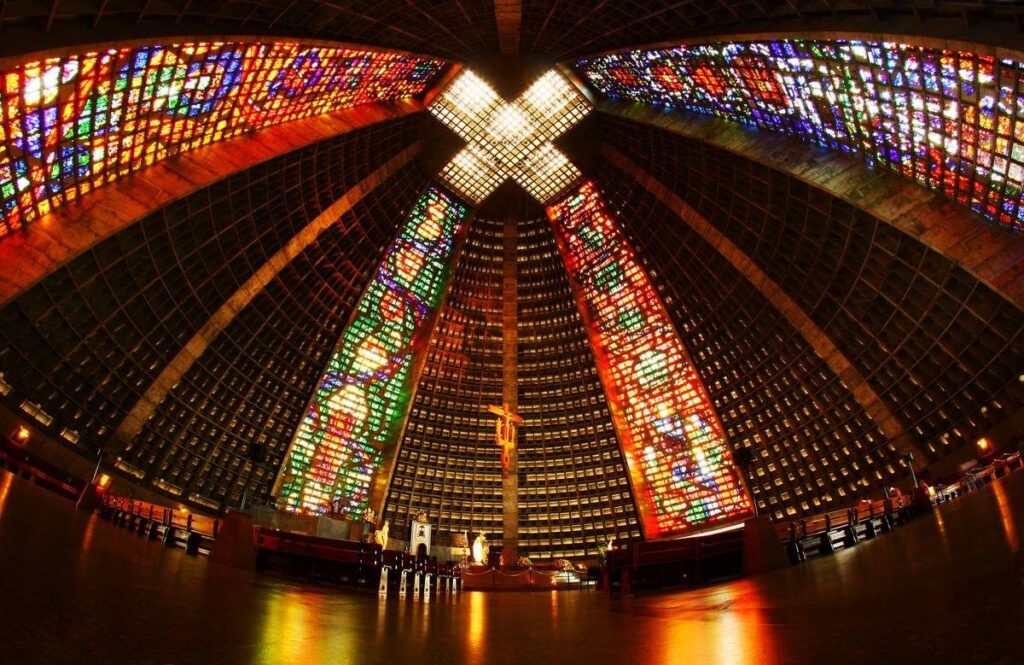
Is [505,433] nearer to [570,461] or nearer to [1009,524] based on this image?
[570,461]

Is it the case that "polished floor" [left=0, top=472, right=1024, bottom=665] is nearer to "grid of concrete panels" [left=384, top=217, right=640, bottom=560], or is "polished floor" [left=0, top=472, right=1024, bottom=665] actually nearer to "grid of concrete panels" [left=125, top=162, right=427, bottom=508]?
"grid of concrete panels" [left=125, top=162, right=427, bottom=508]

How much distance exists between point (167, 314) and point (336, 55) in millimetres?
16873

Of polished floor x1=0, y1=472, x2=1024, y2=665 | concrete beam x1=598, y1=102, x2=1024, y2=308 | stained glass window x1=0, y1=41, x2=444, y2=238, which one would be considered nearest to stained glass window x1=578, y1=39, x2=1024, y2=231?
concrete beam x1=598, y1=102, x2=1024, y2=308

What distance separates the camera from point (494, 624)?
6125 millimetres

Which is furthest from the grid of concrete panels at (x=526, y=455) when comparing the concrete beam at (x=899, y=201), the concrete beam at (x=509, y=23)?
the concrete beam at (x=509, y=23)

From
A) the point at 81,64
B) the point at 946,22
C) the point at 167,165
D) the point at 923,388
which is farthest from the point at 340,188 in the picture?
the point at 923,388

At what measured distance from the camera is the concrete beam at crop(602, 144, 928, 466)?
105ft

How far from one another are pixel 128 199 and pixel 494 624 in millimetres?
27161

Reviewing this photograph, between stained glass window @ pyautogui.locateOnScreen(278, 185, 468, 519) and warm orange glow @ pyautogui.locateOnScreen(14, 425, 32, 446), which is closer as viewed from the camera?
warm orange glow @ pyautogui.locateOnScreen(14, 425, 32, 446)

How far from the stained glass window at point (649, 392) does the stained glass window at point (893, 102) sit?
16617 millimetres

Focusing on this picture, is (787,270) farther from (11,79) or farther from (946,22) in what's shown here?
(11,79)

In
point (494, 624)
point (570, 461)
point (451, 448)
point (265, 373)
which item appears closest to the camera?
point (494, 624)

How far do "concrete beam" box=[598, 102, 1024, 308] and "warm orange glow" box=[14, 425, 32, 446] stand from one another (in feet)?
121

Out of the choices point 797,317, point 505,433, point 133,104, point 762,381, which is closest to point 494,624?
point 133,104
